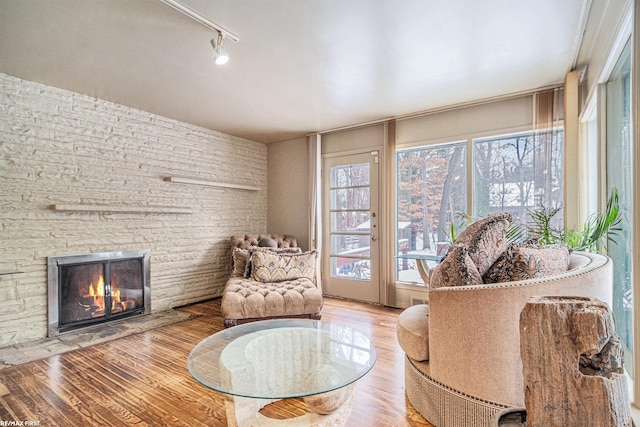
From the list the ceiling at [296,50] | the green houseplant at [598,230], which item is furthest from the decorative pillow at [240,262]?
the green houseplant at [598,230]

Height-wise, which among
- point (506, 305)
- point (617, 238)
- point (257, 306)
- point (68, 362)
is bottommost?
point (68, 362)

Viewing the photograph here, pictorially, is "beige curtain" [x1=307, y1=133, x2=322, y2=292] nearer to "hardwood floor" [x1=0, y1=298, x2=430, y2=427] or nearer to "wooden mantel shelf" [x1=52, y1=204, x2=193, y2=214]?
"wooden mantel shelf" [x1=52, y1=204, x2=193, y2=214]

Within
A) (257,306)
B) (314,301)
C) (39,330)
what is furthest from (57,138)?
(314,301)

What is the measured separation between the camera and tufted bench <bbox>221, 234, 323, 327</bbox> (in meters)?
3.09

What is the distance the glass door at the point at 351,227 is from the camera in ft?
14.5

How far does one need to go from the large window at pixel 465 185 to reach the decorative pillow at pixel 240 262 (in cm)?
194

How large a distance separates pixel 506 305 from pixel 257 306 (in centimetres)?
223

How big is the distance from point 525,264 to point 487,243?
0.20m

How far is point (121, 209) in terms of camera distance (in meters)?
3.50

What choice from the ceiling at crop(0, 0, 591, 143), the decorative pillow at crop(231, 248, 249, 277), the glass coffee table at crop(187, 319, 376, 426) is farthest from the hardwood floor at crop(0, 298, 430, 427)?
the ceiling at crop(0, 0, 591, 143)

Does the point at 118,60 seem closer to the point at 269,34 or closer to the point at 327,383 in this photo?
the point at 269,34

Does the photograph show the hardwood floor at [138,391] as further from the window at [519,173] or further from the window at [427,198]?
the window at [519,173]

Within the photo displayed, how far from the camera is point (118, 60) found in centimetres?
258

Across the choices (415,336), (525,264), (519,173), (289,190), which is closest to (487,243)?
(525,264)
